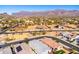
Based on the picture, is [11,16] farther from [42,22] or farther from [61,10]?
[61,10]

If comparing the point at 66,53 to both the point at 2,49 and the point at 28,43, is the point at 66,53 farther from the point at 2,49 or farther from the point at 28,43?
the point at 2,49

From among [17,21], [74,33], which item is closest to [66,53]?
[74,33]

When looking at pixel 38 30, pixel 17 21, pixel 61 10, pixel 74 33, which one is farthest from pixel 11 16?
pixel 74 33

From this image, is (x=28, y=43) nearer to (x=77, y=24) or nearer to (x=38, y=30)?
(x=38, y=30)

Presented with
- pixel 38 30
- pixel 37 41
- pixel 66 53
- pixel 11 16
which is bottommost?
pixel 66 53
